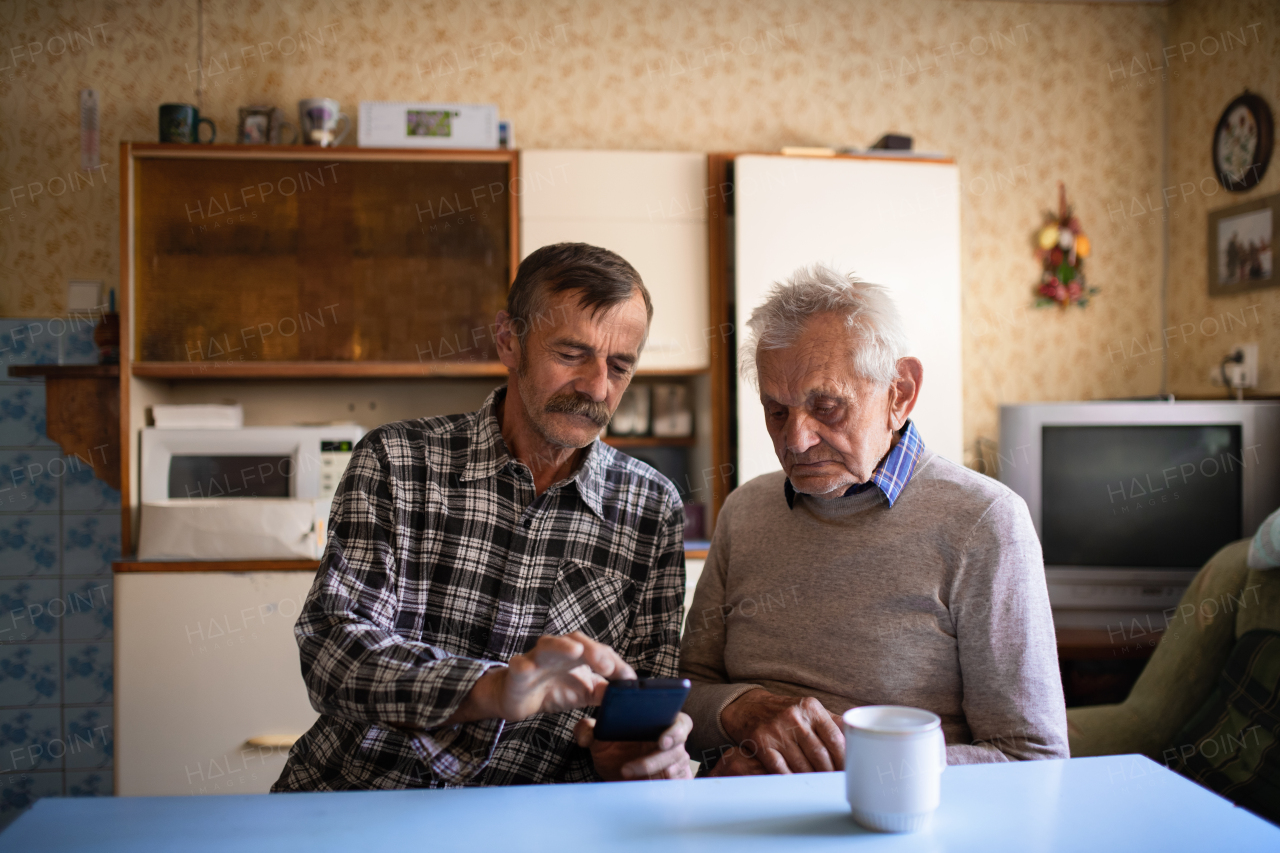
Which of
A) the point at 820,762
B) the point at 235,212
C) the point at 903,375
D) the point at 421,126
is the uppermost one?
the point at 421,126

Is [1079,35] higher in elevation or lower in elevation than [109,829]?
higher

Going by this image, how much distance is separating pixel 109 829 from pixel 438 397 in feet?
7.48

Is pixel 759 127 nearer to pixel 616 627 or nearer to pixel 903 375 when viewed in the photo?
pixel 903 375

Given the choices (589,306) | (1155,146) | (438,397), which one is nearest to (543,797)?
(589,306)

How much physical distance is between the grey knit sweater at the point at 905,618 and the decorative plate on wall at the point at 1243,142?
7.39 feet

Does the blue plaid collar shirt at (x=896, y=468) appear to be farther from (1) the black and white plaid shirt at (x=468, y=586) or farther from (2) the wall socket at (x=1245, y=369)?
(2) the wall socket at (x=1245, y=369)

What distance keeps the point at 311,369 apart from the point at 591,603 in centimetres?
165

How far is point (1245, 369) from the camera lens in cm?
283

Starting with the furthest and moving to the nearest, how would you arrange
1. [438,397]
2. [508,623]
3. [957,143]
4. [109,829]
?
[957,143] → [438,397] → [508,623] → [109,829]

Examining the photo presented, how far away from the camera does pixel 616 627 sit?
4.36ft

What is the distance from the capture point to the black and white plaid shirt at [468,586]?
114 cm

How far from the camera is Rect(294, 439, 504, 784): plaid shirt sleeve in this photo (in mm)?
1035

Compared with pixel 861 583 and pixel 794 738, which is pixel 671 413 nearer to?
pixel 861 583

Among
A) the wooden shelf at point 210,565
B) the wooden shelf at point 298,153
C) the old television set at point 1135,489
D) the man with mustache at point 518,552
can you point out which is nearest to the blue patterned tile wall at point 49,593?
the wooden shelf at point 210,565
